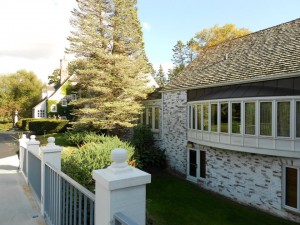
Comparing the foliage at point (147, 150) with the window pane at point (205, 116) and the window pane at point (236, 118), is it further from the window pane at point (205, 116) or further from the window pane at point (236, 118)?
the window pane at point (236, 118)

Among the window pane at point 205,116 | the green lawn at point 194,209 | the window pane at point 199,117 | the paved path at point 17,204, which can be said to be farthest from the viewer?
the window pane at point 199,117

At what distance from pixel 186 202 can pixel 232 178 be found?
2.90m

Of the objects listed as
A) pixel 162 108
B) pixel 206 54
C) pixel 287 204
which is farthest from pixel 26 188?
pixel 206 54

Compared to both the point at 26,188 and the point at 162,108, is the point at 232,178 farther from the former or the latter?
the point at 26,188

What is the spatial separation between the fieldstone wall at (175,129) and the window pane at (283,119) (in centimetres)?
678

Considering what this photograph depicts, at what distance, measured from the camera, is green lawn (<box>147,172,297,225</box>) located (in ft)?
34.2

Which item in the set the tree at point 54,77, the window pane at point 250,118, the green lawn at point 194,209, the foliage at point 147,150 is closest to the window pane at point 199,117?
the window pane at point 250,118

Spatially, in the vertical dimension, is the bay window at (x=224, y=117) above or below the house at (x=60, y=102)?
below

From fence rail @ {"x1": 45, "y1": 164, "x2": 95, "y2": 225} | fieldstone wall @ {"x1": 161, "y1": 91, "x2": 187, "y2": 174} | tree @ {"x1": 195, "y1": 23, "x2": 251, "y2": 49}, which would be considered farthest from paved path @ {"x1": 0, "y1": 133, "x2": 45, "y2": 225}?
tree @ {"x1": 195, "y1": 23, "x2": 251, "y2": 49}

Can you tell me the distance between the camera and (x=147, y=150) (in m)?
17.7

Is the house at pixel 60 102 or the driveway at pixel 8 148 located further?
the house at pixel 60 102

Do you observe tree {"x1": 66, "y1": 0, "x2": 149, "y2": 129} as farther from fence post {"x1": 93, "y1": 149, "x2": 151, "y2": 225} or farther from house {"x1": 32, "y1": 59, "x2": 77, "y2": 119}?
house {"x1": 32, "y1": 59, "x2": 77, "y2": 119}

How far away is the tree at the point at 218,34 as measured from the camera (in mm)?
30781

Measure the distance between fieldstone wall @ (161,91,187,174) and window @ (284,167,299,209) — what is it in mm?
6794
